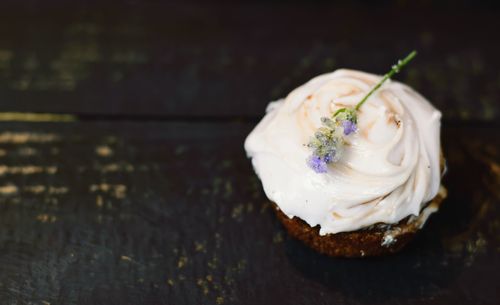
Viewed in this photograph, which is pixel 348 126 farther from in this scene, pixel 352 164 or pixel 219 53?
pixel 219 53

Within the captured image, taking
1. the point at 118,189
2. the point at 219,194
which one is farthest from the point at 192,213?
the point at 118,189

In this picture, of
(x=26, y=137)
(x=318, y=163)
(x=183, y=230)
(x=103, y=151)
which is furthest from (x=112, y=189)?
(x=318, y=163)

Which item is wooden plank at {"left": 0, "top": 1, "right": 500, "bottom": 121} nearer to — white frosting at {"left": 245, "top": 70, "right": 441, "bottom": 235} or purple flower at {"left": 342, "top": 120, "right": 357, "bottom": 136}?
white frosting at {"left": 245, "top": 70, "right": 441, "bottom": 235}

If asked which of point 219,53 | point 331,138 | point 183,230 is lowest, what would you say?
point 183,230

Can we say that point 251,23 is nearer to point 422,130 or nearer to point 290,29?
point 290,29

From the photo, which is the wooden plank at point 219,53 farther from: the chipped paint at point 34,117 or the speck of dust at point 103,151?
the speck of dust at point 103,151

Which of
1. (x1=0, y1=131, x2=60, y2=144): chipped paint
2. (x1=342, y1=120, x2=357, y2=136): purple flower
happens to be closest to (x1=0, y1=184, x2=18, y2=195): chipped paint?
(x1=0, y1=131, x2=60, y2=144): chipped paint
